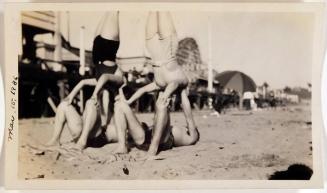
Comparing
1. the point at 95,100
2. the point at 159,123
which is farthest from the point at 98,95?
the point at 159,123

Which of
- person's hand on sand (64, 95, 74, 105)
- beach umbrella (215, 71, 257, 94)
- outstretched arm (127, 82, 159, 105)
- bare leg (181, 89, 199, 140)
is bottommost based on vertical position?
bare leg (181, 89, 199, 140)

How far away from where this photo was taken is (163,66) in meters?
0.87

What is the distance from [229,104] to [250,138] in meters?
0.07

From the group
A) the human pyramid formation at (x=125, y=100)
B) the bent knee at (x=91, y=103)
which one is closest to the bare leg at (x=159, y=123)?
the human pyramid formation at (x=125, y=100)

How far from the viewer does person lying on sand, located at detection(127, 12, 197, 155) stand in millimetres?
865

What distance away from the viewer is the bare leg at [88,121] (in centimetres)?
86

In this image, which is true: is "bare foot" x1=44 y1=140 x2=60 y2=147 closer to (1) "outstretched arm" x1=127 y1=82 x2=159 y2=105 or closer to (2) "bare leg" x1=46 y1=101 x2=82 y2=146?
(2) "bare leg" x1=46 y1=101 x2=82 y2=146

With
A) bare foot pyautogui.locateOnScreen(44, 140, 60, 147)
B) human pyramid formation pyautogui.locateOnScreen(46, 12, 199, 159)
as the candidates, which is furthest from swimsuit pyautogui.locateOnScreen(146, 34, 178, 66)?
bare foot pyautogui.locateOnScreen(44, 140, 60, 147)

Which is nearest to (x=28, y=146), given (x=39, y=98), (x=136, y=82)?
(x=39, y=98)

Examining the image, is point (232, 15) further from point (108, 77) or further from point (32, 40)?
point (32, 40)

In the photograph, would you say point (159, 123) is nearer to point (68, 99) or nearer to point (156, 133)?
point (156, 133)

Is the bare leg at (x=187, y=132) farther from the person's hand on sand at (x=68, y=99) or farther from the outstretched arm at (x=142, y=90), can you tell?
the person's hand on sand at (x=68, y=99)

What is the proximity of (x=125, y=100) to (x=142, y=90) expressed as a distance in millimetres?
33
